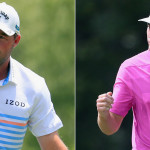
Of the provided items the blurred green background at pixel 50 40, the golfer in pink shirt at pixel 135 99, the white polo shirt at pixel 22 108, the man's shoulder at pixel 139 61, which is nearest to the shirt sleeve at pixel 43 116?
the white polo shirt at pixel 22 108

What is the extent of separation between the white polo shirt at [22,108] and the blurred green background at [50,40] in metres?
3.88

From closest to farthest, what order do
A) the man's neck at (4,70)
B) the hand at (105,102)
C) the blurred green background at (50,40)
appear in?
the hand at (105,102)
the man's neck at (4,70)
the blurred green background at (50,40)

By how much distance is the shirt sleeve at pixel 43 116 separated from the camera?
12.3 ft

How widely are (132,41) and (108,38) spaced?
26 centimetres

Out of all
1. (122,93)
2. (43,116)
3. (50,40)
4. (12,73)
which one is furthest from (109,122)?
(50,40)

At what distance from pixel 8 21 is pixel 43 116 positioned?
582 mm

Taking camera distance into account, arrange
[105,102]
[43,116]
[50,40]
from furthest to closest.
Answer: [50,40] → [43,116] → [105,102]

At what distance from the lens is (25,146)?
7473 mm

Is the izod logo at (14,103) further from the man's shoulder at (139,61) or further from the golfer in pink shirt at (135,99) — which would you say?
the man's shoulder at (139,61)

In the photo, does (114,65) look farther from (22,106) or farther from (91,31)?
(22,106)

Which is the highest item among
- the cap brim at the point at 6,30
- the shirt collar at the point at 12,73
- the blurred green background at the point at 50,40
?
the cap brim at the point at 6,30

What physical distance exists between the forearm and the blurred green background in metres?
3.79

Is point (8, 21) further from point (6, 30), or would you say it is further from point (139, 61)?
point (139, 61)

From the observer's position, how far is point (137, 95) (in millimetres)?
3814
